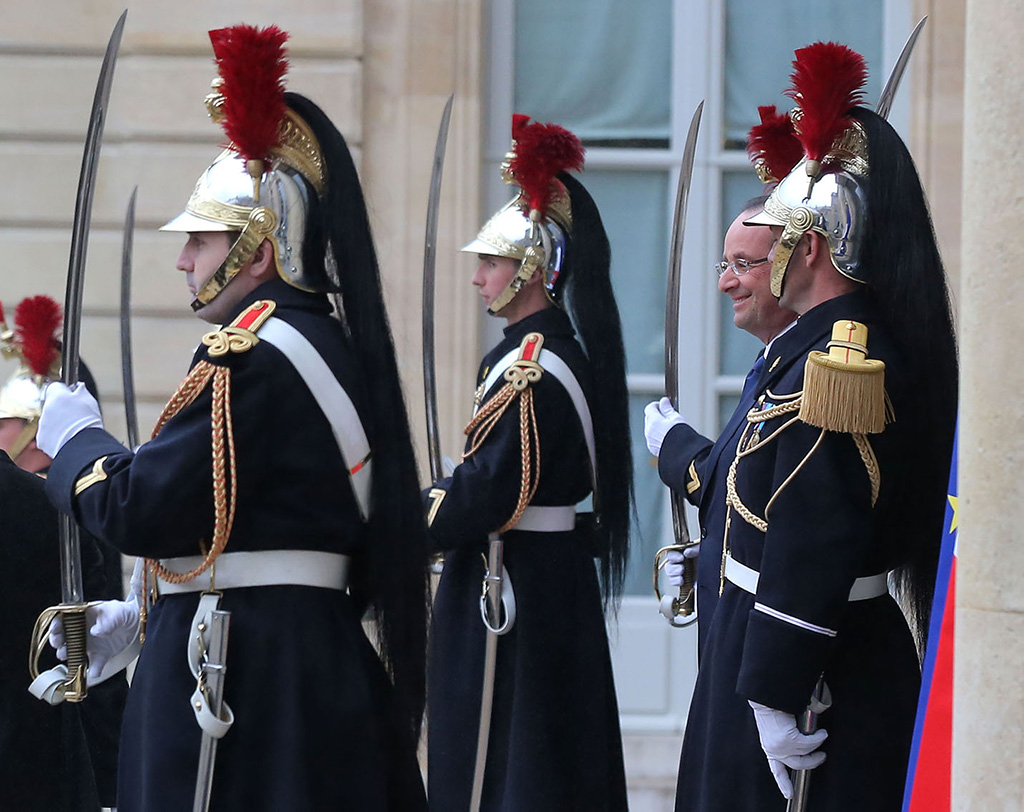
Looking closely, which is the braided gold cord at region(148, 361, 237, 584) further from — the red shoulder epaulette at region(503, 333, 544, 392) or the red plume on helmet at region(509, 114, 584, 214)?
the red plume on helmet at region(509, 114, 584, 214)

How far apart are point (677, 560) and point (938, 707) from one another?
1507 mm

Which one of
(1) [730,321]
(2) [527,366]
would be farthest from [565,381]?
(1) [730,321]

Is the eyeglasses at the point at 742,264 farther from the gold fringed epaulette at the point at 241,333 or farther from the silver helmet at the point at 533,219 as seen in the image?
the gold fringed epaulette at the point at 241,333

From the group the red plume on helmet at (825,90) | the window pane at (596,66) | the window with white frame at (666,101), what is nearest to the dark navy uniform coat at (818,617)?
the red plume on helmet at (825,90)

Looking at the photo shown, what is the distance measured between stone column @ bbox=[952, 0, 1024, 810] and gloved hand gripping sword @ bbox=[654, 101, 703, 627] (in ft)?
6.16

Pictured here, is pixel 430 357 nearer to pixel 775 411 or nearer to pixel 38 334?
pixel 38 334

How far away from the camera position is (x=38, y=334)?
4.39 meters

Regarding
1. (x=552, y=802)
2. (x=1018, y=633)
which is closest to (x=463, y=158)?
(x=552, y=802)

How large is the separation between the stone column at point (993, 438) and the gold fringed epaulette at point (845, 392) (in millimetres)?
629

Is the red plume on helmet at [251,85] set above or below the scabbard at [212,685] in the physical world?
above

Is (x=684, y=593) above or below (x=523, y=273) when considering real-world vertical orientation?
below

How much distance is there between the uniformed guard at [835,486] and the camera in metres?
2.94

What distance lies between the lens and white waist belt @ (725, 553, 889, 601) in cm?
311

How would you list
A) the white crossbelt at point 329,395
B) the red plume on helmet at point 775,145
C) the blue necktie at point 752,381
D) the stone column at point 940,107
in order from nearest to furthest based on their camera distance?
the white crossbelt at point 329,395 < the blue necktie at point 752,381 < the red plume on helmet at point 775,145 < the stone column at point 940,107
